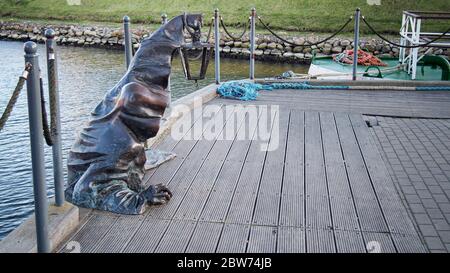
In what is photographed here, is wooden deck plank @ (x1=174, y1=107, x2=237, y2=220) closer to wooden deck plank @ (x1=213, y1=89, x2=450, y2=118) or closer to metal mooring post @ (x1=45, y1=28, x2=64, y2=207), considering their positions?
metal mooring post @ (x1=45, y1=28, x2=64, y2=207)

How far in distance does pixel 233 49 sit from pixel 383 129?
69.2 feet

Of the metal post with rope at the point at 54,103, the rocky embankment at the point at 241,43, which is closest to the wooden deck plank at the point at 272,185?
the metal post with rope at the point at 54,103

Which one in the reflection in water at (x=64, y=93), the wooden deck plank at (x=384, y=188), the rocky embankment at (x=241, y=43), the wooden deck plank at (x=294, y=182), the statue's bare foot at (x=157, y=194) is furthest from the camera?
the rocky embankment at (x=241, y=43)

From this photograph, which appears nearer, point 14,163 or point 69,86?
point 14,163

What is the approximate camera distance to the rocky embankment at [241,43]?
26203 mm

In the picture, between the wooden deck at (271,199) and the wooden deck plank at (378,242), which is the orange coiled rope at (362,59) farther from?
the wooden deck plank at (378,242)

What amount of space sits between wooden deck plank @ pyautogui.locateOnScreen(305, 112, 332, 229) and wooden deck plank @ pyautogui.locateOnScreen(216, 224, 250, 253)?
0.50 metres

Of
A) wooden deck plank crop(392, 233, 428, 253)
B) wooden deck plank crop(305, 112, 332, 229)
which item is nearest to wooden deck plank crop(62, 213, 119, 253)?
wooden deck plank crop(305, 112, 332, 229)

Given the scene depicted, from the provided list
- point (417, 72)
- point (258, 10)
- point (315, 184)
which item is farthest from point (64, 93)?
point (258, 10)

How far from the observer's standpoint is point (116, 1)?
37.5 meters

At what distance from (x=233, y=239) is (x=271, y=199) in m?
0.86

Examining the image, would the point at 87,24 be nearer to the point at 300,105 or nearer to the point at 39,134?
the point at 300,105
